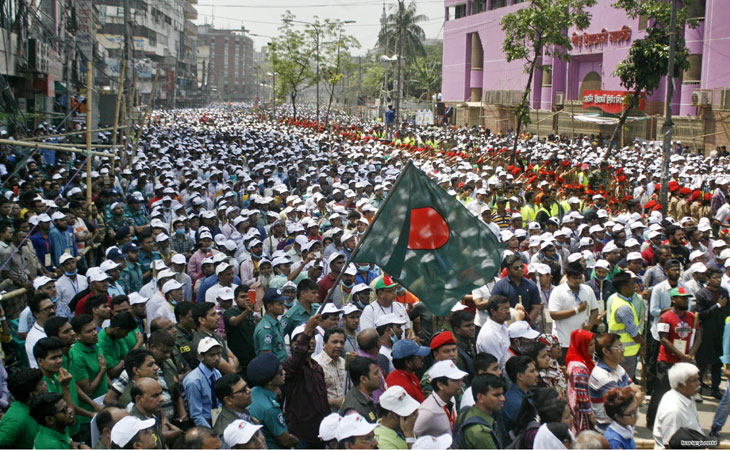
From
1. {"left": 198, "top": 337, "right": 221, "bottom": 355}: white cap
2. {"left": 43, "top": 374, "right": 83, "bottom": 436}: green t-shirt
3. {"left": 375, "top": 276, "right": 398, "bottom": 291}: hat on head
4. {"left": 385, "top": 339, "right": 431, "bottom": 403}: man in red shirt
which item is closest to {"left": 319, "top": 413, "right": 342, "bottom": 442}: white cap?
{"left": 385, "top": 339, "right": 431, "bottom": 403}: man in red shirt

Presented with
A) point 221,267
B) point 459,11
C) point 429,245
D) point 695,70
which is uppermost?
point 459,11

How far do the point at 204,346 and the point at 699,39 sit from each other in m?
31.6

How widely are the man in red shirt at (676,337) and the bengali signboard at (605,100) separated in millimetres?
28902

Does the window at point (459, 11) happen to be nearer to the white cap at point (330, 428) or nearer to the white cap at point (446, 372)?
the white cap at point (446, 372)

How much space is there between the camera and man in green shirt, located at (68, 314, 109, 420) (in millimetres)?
5680

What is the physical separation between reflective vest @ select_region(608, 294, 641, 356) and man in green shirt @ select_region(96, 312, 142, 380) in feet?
14.5

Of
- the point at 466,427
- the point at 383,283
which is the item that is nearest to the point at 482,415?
the point at 466,427

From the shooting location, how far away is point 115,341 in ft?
20.3

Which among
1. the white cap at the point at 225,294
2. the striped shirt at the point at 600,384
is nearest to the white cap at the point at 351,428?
the striped shirt at the point at 600,384

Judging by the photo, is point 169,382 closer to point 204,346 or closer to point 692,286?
point 204,346

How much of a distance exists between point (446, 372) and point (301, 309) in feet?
7.90

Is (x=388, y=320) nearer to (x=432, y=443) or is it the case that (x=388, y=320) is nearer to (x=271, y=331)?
(x=271, y=331)

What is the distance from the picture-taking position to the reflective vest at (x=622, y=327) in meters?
7.35

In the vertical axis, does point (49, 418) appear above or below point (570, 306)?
below
